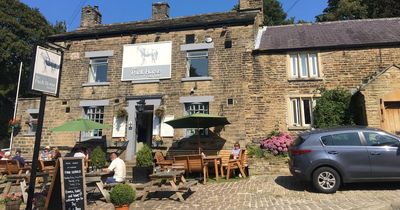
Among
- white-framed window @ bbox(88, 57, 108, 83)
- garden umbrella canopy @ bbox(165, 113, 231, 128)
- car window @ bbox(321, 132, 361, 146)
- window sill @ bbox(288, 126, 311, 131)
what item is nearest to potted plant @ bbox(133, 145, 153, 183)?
garden umbrella canopy @ bbox(165, 113, 231, 128)

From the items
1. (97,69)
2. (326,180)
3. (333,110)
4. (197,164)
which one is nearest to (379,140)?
(326,180)

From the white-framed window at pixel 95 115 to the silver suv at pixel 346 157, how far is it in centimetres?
1082

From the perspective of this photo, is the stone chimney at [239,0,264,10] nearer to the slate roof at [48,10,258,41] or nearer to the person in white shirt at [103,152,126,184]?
the slate roof at [48,10,258,41]

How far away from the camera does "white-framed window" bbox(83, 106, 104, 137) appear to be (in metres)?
16.7

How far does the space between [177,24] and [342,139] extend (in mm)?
10598

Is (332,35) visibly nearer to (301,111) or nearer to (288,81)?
(288,81)

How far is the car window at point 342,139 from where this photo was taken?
8.76m

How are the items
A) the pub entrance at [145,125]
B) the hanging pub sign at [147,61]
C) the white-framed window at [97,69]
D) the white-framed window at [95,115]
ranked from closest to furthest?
the pub entrance at [145,125] → the hanging pub sign at [147,61] → the white-framed window at [95,115] → the white-framed window at [97,69]

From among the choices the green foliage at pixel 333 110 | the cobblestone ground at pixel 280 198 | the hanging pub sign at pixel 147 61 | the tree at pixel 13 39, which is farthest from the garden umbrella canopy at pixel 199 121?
the tree at pixel 13 39

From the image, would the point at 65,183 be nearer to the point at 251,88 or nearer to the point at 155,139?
the point at 155,139

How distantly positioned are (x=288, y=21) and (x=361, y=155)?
103 feet

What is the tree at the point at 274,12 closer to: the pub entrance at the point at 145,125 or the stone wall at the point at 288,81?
the stone wall at the point at 288,81

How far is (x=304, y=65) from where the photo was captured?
1561 cm

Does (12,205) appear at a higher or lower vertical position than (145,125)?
lower
